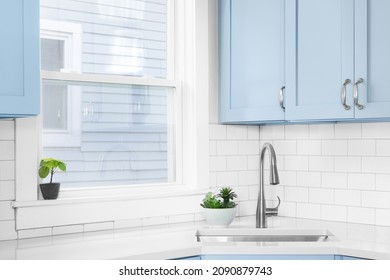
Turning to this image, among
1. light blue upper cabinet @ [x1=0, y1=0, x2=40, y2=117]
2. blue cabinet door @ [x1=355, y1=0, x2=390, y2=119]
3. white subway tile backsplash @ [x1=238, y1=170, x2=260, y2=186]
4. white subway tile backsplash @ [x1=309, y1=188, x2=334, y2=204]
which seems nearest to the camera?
light blue upper cabinet @ [x1=0, y1=0, x2=40, y2=117]

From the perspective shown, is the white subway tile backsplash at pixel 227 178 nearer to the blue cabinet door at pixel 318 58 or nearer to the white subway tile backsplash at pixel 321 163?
the white subway tile backsplash at pixel 321 163

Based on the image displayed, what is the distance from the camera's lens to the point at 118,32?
3.23 metres

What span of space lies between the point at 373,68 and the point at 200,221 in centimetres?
125

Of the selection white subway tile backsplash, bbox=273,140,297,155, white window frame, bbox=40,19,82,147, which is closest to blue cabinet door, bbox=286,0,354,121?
white subway tile backsplash, bbox=273,140,297,155

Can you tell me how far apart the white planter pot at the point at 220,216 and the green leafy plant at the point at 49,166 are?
2.60 ft

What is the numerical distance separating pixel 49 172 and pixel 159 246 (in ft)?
2.17

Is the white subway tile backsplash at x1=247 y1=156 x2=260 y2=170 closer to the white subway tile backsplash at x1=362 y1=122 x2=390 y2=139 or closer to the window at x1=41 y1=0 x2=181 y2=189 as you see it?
the window at x1=41 y1=0 x2=181 y2=189

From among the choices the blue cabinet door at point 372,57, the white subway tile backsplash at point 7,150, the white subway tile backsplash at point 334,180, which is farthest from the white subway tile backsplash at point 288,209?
the white subway tile backsplash at point 7,150

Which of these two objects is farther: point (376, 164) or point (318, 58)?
point (376, 164)

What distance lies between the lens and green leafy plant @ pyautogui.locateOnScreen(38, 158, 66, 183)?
277 cm

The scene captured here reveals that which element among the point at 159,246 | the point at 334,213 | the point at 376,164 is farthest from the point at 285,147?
the point at 159,246

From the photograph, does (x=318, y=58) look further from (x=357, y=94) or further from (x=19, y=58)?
(x=19, y=58)

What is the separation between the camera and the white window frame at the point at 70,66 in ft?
9.75

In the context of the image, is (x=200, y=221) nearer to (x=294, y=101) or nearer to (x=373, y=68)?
(x=294, y=101)
